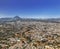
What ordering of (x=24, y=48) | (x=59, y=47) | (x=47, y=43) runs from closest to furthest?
(x=24, y=48) < (x=59, y=47) < (x=47, y=43)

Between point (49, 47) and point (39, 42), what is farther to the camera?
point (39, 42)

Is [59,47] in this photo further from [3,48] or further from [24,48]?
[3,48]

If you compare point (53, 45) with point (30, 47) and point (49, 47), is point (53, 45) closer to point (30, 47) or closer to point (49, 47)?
point (49, 47)

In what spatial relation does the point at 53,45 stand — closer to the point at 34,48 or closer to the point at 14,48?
the point at 34,48

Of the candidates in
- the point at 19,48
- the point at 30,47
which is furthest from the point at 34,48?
the point at 19,48

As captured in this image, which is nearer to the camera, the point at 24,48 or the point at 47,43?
the point at 24,48

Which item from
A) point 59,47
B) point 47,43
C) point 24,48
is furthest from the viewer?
point 47,43

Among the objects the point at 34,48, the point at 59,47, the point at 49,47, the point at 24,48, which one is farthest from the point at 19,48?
the point at 59,47

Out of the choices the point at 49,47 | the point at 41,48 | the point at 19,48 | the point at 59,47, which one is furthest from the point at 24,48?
the point at 59,47
